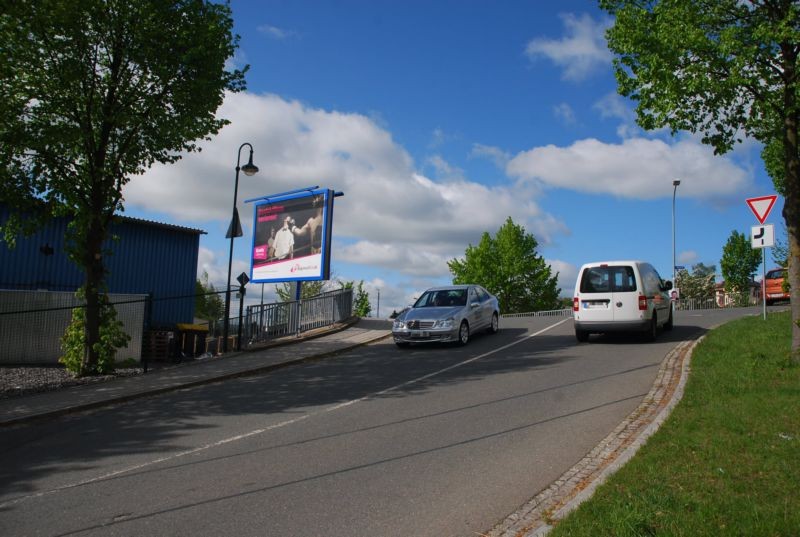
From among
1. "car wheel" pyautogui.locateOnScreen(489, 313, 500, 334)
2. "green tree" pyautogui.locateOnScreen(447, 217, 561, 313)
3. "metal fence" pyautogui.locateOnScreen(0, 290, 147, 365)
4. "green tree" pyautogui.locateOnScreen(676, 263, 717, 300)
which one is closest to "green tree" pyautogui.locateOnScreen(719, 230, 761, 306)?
"green tree" pyautogui.locateOnScreen(676, 263, 717, 300)

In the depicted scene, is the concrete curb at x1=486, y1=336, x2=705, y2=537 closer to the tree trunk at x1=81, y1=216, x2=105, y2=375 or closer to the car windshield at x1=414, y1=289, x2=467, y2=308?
the car windshield at x1=414, y1=289, x2=467, y2=308

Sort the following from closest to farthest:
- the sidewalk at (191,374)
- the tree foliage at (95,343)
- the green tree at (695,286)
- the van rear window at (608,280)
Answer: the sidewalk at (191,374)
the tree foliage at (95,343)
the van rear window at (608,280)
the green tree at (695,286)

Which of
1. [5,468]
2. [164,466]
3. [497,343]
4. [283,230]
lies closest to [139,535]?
[164,466]

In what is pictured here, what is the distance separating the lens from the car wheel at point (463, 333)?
16.1m

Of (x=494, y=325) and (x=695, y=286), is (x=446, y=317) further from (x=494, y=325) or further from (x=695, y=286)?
(x=695, y=286)

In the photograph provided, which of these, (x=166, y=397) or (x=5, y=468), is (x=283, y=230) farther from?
(x=5, y=468)

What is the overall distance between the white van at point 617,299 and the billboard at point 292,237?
1017 centimetres

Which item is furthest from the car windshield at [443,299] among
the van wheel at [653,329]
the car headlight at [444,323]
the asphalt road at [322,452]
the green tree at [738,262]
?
the green tree at [738,262]

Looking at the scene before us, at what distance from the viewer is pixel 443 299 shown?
1758 cm

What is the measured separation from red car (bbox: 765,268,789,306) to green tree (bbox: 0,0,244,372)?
29.2 meters

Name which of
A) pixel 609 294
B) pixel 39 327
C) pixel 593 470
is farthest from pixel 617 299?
pixel 39 327

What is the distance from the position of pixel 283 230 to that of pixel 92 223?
10.6 metres

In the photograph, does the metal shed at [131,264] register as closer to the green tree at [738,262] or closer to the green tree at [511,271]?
the green tree at [511,271]

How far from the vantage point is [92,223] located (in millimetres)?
13906
